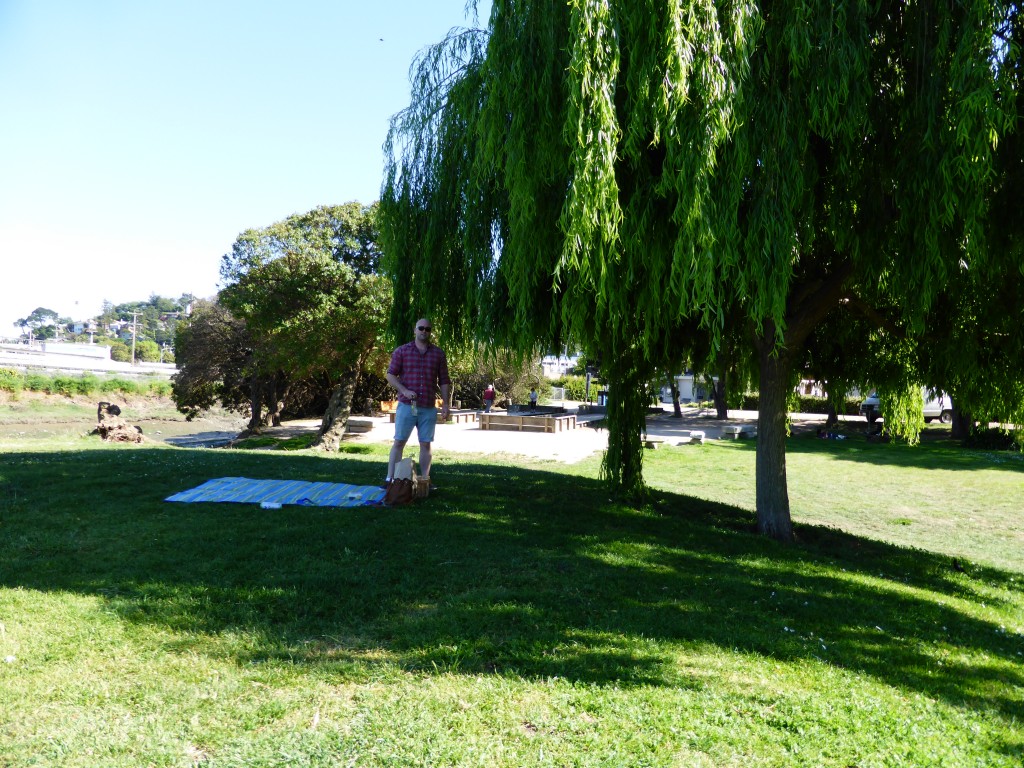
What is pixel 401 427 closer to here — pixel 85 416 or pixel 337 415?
pixel 337 415

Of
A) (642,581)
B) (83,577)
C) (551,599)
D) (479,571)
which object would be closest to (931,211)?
(642,581)

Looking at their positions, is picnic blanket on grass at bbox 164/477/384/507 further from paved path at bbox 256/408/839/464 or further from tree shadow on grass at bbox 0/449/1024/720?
paved path at bbox 256/408/839/464

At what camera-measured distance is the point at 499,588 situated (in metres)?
4.52

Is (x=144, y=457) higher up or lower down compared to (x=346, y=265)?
lower down

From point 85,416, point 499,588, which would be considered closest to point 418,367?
point 499,588

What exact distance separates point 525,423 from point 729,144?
19.4m

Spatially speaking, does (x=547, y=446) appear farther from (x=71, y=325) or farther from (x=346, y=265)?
(x=71, y=325)

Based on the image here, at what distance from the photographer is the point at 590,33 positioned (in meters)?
4.61

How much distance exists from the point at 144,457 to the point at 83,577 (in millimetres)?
6995

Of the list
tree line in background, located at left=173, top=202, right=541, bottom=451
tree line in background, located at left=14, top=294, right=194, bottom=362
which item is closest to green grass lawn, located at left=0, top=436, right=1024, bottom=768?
tree line in background, located at left=173, top=202, right=541, bottom=451

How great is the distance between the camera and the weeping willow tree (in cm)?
457

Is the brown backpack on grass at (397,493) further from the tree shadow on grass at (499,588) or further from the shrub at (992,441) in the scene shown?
the shrub at (992,441)

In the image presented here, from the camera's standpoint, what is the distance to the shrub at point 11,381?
3972cm

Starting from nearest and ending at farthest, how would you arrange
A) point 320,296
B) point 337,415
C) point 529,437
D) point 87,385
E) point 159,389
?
point 320,296 < point 337,415 < point 529,437 < point 87,385 < point 159,389
